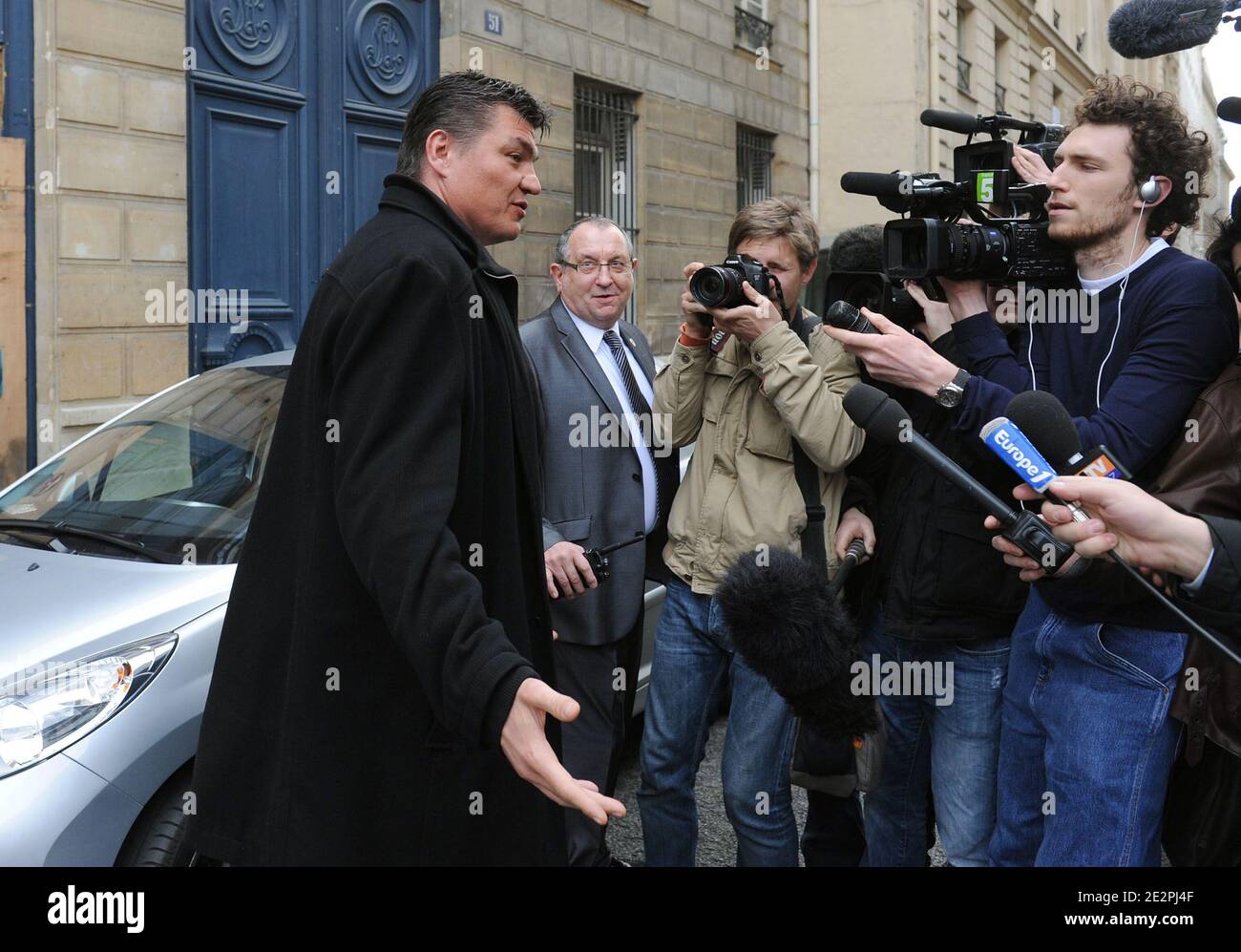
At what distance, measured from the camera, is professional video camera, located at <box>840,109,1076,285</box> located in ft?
8.75

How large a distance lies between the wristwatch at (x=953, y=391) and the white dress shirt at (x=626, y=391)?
46.8 inches

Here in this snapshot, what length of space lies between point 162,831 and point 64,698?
1.35ft

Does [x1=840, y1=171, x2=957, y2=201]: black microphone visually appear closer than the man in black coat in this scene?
No

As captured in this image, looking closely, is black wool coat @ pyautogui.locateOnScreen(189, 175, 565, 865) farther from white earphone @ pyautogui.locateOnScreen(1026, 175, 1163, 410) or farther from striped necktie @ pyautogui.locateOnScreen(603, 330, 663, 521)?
striped necktie @ pyautogui.locateOnScreen(603, 330, 663, 521)

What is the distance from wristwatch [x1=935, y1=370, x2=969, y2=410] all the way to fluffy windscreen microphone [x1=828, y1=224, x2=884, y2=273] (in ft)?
2.70

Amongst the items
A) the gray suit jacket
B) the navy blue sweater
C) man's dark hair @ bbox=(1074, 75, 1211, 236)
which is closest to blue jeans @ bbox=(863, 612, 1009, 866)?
the navy blue sweater

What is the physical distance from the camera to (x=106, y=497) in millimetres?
3752

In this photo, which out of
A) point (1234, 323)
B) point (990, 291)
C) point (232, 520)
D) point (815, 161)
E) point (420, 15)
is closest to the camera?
point (1234, 323)

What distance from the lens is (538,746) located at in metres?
1.80

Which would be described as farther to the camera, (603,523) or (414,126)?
(603,523)

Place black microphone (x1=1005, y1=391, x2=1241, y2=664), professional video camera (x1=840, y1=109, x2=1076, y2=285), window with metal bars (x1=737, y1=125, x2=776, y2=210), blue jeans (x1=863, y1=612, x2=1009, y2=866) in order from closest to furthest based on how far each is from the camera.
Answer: black microphone (x1=1005, y1=391, x2=1241, y2=664)
professional video camera (x1=840, y1=109, x2=1076, y2=285)
blue jeans (x1=863, y1=612, x2=1009, y2=866)
window with metal bars (x1=737, y1=125, x2=776, y2=210)
